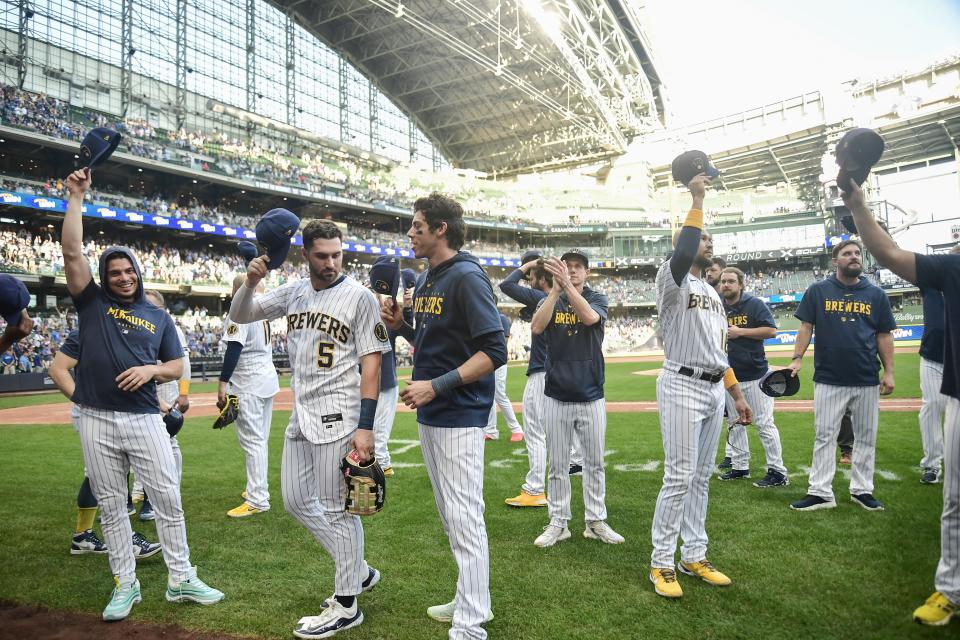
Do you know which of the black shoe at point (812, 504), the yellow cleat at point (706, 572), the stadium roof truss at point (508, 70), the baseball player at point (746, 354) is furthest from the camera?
the stadium roof truss at point (508, 70)

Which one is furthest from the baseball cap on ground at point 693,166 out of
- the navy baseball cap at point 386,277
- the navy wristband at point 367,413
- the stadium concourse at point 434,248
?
the navy wristband at point 367,413

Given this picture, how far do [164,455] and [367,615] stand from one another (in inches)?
64.9

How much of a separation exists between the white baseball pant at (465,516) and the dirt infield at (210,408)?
9911 millimetres

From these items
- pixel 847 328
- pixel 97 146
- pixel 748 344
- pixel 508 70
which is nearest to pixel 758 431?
pixel 748 344

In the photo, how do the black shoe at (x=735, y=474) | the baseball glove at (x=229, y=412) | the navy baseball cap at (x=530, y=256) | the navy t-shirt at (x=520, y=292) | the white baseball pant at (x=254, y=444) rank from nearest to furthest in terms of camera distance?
the navy baseball cap at (x=530, y=256) → the navy t-shirt at (x=520, y=292) → the baseball glove at (x=229, y=412) → the white baseball pant at (x=254, y=444) → the black shoe at (x=735, y=474)

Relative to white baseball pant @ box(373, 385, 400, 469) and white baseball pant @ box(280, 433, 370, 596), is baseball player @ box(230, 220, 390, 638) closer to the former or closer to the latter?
white baseball pant @ box(280, 433, 370, 596)

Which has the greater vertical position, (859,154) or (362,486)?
(859,154)

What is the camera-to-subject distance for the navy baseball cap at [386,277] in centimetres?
368

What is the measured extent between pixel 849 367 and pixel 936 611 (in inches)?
102

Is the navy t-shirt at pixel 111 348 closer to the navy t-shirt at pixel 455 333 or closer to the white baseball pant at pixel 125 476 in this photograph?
the white baseball pant at pixel 125 476

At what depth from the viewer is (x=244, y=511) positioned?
553 cm

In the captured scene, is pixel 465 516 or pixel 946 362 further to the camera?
pixel 946 362

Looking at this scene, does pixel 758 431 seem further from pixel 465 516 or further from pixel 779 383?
pixel 465 516

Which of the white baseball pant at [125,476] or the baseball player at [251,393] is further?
the baseball player at [251,393]
